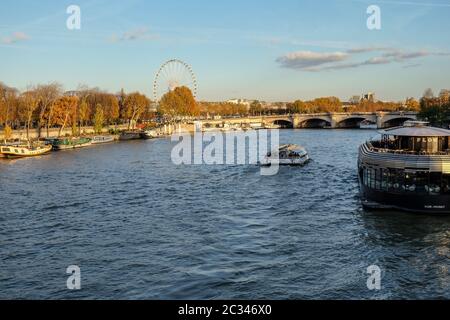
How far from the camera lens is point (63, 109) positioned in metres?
91.9

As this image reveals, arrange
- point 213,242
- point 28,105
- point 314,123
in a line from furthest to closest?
point 314,123, point 28,105, point 213,242

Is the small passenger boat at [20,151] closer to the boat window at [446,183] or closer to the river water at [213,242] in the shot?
the river water at [213,242]

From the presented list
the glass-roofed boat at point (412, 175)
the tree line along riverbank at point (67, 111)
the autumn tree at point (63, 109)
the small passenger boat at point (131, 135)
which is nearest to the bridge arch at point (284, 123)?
the tree line along riverbank at point (67, 111)

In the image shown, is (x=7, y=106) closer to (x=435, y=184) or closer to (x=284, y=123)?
(x=435, y=184)

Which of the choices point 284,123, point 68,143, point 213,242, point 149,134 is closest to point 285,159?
point 213,242

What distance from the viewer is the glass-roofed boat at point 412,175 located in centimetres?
2692

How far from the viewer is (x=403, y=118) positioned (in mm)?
135625

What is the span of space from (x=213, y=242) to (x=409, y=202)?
10.8m

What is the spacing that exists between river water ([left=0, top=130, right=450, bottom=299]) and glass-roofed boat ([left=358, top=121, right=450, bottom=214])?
0.76 metres

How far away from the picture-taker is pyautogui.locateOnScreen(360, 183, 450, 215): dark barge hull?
87.6 ft

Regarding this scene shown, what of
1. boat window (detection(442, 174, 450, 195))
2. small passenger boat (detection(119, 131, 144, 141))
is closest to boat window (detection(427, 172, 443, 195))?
boat window (detection(442, 174, 450, 195))

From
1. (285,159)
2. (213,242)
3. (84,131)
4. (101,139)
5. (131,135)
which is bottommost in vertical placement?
(213,242)

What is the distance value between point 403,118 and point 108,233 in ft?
401
